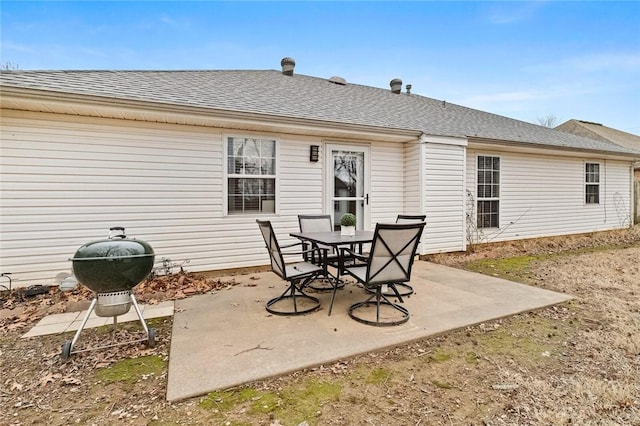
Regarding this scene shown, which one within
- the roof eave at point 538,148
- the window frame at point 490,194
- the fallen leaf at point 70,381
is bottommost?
the fallen leaf at point 70,381

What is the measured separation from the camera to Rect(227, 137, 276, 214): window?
5.50m

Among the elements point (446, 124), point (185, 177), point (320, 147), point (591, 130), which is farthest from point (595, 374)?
point (591, 130)

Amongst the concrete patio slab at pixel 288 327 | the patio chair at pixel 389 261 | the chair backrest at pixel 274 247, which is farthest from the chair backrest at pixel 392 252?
the chair backrest at pixel 274 247

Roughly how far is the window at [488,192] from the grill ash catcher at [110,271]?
764 cm

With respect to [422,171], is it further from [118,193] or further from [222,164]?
[118,193]

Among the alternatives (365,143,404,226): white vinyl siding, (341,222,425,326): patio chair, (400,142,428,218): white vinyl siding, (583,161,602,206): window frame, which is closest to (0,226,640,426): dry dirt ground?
(341,222,425,326): patio chair

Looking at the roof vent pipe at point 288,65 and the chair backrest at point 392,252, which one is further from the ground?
the roof vent pipe at point 288,65

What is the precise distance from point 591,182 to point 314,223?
398 inches

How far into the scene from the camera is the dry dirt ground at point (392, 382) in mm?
1899

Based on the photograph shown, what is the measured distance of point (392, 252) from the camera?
3.15 m

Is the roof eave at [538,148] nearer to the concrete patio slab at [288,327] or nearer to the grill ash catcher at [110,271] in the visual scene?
the concrete patio slab at [288,327]

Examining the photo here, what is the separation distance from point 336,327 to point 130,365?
185 centimetres

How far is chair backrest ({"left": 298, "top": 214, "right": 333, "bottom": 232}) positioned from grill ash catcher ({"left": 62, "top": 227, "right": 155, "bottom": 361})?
8.67ft

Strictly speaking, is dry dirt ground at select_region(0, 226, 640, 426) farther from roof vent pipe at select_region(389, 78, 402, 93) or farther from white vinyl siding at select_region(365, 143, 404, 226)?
roof vent pipe at select_region(389, 78, 402, 93)
